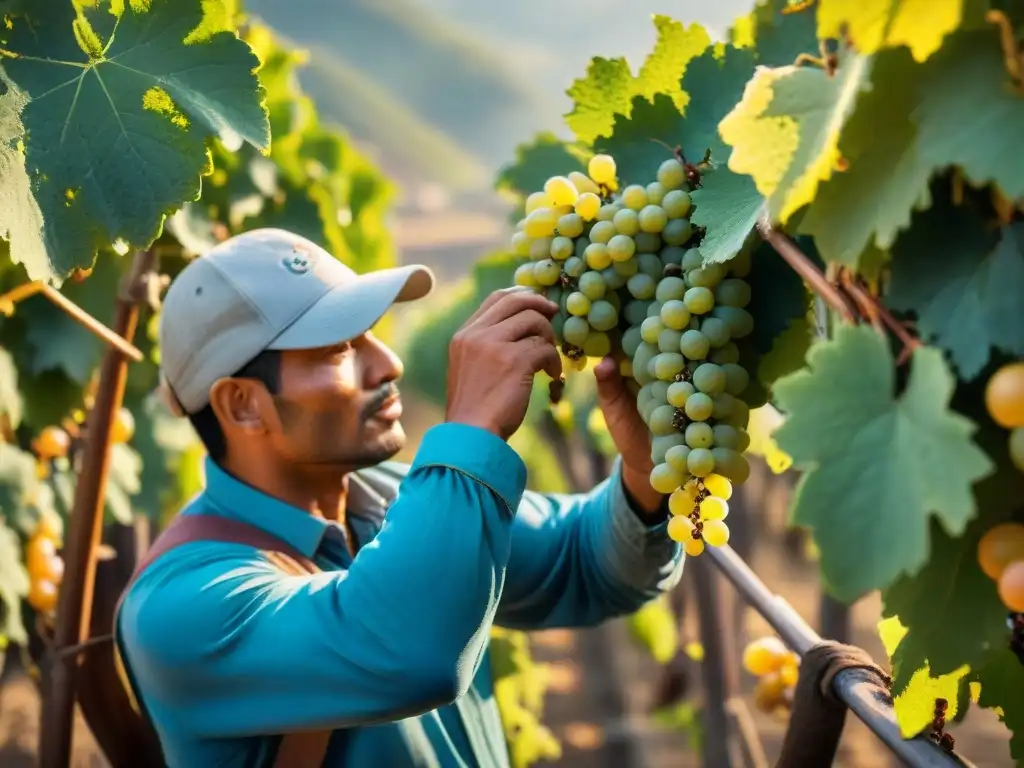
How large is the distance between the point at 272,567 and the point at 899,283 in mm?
879

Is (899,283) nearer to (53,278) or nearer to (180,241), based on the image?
(53,278)

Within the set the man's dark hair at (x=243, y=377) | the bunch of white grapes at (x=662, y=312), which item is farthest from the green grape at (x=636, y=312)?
the man's dark hair at (x=243, y=377)

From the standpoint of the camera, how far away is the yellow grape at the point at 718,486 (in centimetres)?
92

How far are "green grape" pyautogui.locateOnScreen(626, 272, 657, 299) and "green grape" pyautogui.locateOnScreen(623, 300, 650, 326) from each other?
0.01 metres

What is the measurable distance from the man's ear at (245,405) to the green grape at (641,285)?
1.90 feet

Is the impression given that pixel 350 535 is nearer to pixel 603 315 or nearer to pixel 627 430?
pixel 627 430

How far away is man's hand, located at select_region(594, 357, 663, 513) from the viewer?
1171 millimetres

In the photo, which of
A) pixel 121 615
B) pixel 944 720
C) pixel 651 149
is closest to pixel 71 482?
pixel 121 615

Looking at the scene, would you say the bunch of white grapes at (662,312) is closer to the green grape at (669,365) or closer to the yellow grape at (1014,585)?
the green grape at (669,365)

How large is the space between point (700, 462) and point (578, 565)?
2.49 feet

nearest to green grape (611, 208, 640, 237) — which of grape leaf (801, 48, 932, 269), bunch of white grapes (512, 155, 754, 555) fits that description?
bunch of white grapes (512, 155, 754, 555)

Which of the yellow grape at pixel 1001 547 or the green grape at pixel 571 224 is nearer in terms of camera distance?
the yellow grape at pixel 1001 547

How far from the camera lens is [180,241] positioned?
2.02m

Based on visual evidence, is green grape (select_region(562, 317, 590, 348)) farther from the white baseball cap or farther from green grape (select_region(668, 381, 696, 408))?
the white baseball cap
